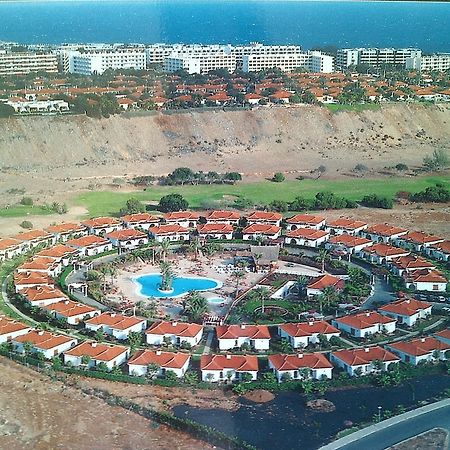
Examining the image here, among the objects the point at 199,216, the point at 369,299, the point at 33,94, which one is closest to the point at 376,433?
the point at 369,299

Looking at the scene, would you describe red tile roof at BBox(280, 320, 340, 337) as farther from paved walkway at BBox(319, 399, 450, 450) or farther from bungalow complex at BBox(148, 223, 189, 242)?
bungalow complex at BBox(148, 223, 189, 242)

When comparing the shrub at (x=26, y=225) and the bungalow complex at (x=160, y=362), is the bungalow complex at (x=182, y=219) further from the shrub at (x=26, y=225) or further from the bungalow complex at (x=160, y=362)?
the bungalow complex at (x=160, y=362)

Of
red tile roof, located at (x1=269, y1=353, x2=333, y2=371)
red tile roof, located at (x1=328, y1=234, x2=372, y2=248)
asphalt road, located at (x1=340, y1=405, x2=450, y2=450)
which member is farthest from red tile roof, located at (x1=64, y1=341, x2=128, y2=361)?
red tile roof, located at (x1=328, y1=234, x2=372, y2=248)

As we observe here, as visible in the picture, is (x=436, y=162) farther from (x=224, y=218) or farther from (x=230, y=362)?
(x=230, y=362)

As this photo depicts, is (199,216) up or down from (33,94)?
down

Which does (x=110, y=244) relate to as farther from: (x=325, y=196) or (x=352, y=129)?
(x=352, y=129)

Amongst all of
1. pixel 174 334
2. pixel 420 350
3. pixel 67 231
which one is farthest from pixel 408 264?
pixel 67 231
